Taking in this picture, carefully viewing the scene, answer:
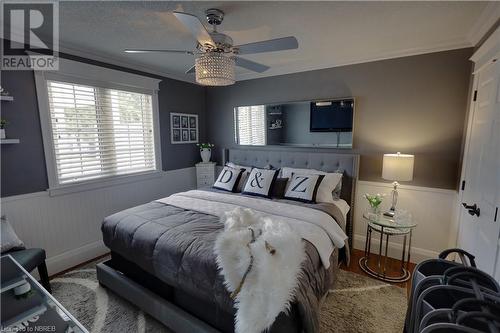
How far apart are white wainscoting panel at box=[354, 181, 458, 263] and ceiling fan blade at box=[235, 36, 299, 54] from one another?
7.05 feet

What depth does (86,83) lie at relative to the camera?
2.84 m

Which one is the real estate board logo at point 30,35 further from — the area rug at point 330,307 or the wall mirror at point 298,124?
the wall mirror at point 298,124

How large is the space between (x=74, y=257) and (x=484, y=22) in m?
4.71

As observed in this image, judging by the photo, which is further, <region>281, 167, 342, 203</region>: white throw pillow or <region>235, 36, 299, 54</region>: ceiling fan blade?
<region>281, 167, 342, 203</region>: white throw pillow

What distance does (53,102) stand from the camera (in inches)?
103

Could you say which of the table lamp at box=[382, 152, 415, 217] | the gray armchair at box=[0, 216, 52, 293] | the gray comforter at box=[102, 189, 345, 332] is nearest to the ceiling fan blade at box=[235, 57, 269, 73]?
the gray comforter at box=[102, 189, 345, 332]

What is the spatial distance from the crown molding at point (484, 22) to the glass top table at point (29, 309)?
3.33m

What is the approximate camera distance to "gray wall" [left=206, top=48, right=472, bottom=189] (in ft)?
8.42

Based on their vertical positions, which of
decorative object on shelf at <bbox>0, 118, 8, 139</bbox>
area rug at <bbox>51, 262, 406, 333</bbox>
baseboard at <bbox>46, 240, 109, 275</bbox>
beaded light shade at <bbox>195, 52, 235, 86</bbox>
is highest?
beaded light shade at <bbox>195, 52, 235, 86</bbox>

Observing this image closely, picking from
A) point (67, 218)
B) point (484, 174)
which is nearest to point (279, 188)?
point (484, 174)

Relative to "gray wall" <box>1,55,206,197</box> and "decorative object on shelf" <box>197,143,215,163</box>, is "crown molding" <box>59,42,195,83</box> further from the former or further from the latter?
"decorative object on shelf" <box>197,143,215,163</box>

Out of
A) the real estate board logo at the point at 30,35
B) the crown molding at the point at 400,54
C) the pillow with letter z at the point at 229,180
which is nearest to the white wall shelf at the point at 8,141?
the real estate board logo at the point at 30,35

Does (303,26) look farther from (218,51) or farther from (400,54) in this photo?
(400,54)

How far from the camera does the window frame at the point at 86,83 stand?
2.52 meters
